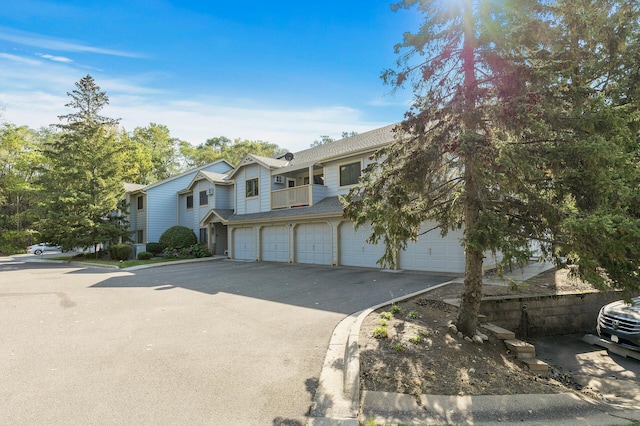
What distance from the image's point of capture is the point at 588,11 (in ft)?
26.2

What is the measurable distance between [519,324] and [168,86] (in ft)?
47.4

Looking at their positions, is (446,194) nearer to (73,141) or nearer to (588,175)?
(588,175)

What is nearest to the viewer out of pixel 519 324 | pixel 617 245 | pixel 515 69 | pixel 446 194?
pixel 617 245

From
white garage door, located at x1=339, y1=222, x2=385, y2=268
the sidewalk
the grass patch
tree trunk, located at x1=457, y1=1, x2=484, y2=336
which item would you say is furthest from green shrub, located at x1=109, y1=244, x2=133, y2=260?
tree trunk, located at x1=457, y1=1, x2=484, y2=336

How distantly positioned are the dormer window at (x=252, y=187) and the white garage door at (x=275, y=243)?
3.08 metres

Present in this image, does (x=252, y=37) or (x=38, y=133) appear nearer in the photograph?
(x=252, y=37)

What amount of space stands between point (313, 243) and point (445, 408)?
1368cm

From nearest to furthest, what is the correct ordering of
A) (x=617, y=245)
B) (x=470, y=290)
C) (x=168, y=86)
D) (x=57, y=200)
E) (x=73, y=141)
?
(x=617, y=245)
(x=470, y=290)
(x=168, y=86)
(x=57, y=200)
(x=73, y=141)

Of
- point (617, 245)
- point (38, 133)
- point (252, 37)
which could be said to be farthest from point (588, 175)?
point (38, 133)

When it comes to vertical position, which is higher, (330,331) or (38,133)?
(38,133)

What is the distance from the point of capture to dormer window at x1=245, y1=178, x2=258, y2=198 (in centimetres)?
2177

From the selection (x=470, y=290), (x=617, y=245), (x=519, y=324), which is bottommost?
(x=519, y=324)

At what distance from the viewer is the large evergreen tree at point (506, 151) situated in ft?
14.1

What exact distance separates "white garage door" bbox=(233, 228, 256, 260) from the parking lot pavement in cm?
1593
